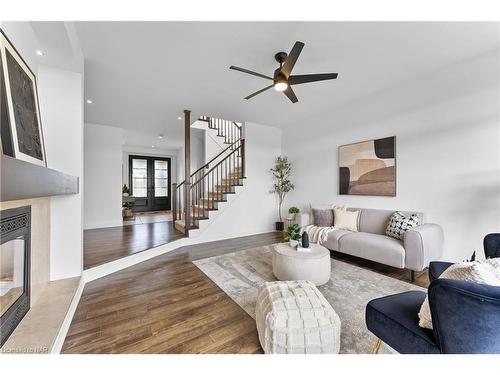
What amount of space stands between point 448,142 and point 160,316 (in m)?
4.21

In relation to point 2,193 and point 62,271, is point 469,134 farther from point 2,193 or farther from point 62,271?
point 62,271

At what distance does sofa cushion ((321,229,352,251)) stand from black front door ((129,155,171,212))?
24.9ft

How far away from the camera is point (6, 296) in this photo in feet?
4.98

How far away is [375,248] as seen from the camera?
2893mm

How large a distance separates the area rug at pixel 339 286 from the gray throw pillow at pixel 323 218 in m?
0.82

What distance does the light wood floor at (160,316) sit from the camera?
155 centimetres

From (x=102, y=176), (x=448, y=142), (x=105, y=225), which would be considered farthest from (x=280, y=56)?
(x=105, y=225)

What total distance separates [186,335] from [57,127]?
2.59m

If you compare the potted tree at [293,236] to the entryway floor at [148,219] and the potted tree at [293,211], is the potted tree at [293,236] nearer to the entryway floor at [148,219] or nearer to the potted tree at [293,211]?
the potted tree at [293,211]

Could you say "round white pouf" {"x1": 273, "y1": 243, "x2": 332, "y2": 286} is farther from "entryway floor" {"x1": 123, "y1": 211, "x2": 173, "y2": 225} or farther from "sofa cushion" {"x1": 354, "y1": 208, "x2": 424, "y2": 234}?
"entryway floor" {"x1": 123, "y1": 211, "x2": 173, "y2": 225}

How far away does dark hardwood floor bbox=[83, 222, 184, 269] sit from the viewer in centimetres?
309

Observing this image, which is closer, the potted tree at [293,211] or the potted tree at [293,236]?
the potted tree at [293,236]

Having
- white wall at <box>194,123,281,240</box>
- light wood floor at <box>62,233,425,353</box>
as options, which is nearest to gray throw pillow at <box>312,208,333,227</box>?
light wood floor at <box>62,233,425,353</box>

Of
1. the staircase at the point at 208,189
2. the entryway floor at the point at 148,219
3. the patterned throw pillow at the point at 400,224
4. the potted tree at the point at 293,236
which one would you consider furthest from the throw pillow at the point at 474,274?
the entryway floor at the point at 148,219
